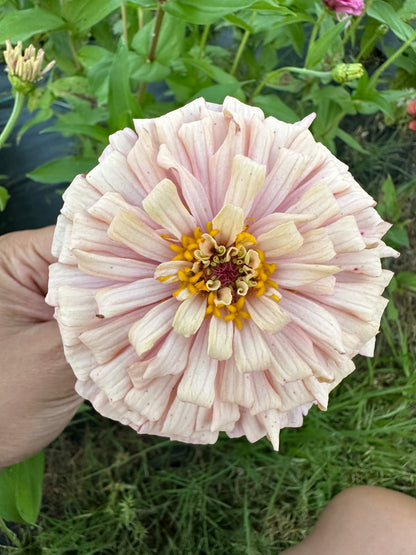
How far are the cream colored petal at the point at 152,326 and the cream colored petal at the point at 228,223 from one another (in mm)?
58

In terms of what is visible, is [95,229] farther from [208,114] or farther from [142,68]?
[142,68]

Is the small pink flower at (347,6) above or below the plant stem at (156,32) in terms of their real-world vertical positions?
above

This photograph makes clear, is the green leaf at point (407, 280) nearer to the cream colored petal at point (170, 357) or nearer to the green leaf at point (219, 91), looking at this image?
the green leaf at point (219, 91)

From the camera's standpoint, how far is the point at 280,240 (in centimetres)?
33

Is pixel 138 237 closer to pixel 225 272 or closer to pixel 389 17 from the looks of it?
pixel 225 272

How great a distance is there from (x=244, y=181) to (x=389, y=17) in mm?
411

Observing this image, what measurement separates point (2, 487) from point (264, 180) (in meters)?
0.59

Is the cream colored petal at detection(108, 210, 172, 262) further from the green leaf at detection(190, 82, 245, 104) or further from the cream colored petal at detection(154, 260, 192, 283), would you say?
the green leaf at detection(190, 82, 245, 104)

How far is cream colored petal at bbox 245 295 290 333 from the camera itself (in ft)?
1.07

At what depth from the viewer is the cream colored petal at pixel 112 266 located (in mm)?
329

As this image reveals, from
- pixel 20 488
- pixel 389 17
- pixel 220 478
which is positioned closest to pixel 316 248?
pixel 389 17

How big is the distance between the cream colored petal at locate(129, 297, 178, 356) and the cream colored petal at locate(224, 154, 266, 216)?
0.28 ft

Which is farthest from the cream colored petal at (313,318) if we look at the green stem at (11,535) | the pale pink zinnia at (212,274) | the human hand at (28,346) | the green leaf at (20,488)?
Answer: the green stem at (11,535)

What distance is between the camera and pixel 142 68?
1.94ft
